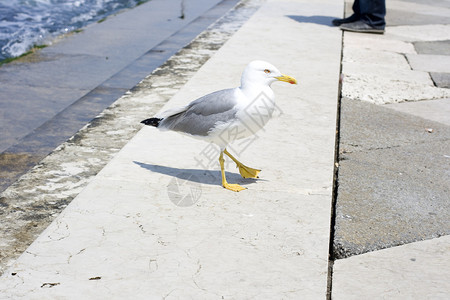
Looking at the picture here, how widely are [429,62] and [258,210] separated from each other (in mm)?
4807

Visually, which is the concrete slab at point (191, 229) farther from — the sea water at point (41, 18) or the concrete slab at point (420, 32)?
the sea water at point (41, 18)

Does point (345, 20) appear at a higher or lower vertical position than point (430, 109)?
higher

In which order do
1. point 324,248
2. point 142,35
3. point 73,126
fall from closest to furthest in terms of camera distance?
point 324,248
point 73,126
point 142,35

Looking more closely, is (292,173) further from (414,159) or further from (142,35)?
(142,35)

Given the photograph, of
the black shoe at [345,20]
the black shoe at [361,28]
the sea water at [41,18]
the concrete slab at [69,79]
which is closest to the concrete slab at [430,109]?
the concrete slab at [69,79]

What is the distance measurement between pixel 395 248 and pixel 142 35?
6784 millimetres

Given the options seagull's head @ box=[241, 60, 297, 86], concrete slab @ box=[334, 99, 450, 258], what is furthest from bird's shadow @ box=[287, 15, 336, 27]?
seagull's head @ box=[241, 60, 297, 86]

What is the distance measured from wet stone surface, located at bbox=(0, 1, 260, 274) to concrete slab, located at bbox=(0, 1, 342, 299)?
165 mm

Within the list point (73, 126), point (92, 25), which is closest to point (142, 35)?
point (92, 25)

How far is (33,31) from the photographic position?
32.7 feet

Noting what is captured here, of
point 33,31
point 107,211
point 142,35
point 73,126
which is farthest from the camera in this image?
point 33,31

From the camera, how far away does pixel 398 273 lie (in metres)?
2.90

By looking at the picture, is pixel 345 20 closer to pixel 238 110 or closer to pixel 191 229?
pixel 238 110

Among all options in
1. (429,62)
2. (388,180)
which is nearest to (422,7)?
(429,62)
